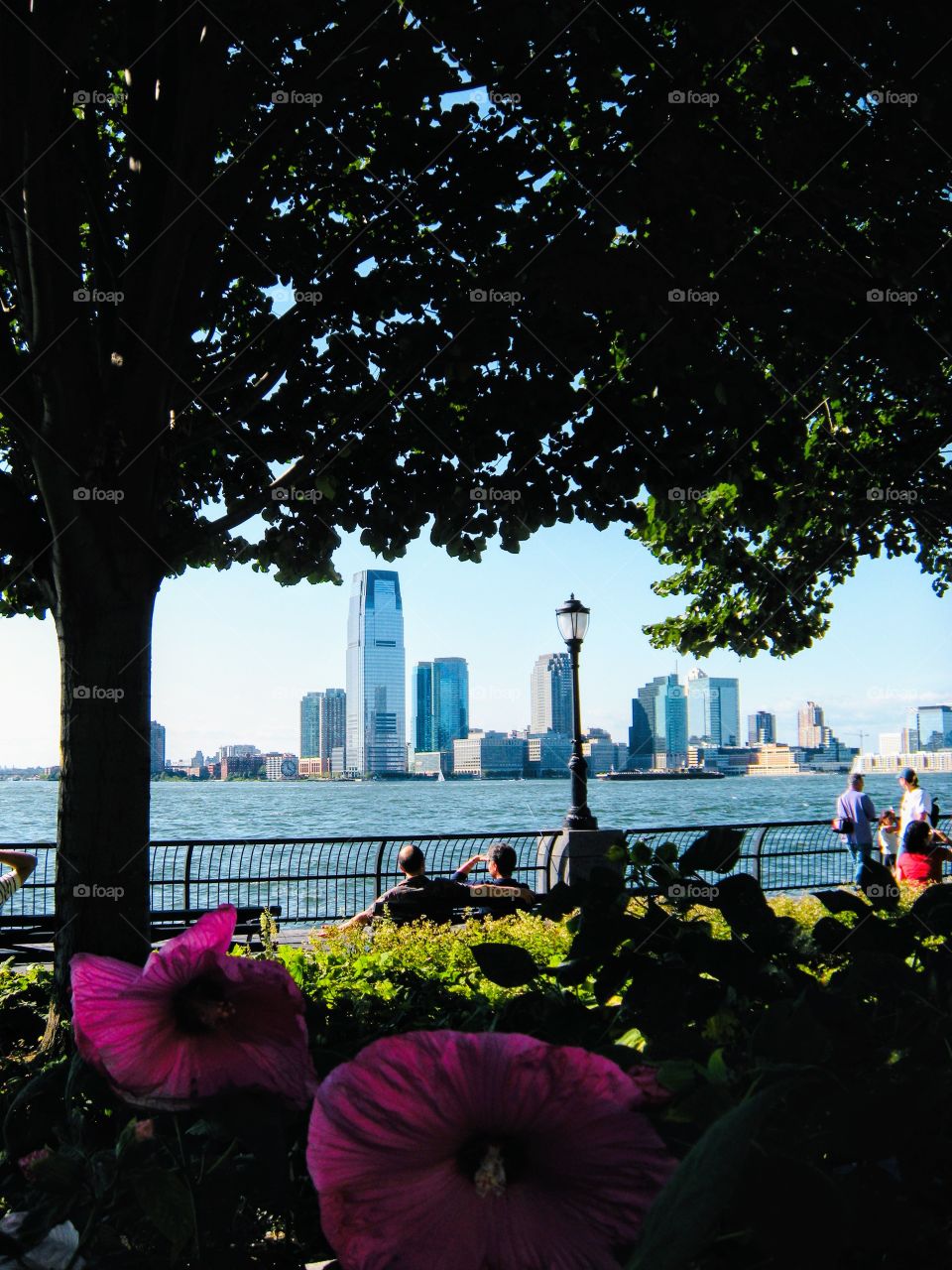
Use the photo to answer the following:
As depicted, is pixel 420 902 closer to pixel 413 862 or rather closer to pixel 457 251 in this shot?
pixel 413 862

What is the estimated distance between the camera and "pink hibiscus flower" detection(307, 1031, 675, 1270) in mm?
541

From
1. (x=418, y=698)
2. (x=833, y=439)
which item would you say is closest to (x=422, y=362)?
(x=833, y=439)

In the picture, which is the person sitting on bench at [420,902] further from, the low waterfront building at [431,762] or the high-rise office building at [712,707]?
the low waterfront building at [431,762]

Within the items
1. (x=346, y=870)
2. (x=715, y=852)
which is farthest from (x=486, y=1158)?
(x=346, y=870)

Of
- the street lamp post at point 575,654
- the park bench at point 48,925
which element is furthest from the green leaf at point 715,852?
the street lamp post at point 575,654

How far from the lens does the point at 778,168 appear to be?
5430mm

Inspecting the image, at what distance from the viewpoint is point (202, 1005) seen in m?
0.76

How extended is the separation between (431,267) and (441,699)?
249ft

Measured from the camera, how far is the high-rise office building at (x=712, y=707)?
7275 cm

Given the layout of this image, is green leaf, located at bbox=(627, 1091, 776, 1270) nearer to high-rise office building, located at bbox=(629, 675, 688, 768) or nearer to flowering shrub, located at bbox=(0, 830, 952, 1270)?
flowering shrub, located at bbox=(0, 830, 952, 1270)

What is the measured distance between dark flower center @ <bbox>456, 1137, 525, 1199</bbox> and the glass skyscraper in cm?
7950

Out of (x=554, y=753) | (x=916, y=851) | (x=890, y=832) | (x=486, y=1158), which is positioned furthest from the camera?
(x=554, y=753)

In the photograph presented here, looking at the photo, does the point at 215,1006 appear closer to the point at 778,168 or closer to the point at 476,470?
the point at 778,168

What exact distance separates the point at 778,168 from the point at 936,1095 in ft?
18.6
